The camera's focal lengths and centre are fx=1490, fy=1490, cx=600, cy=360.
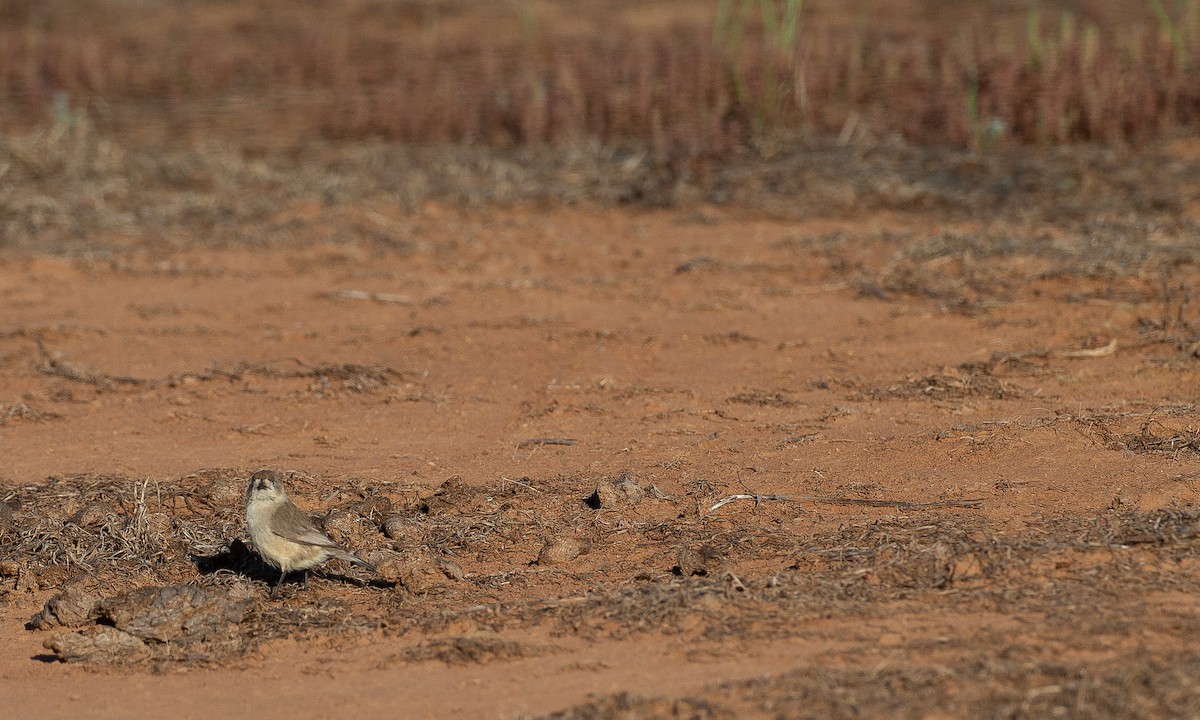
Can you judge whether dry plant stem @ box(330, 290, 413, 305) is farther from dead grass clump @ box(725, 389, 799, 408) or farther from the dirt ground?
dead grass clump @ box(725, 389, 799, 408)

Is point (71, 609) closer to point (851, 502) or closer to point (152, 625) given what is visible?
point (152, 625)

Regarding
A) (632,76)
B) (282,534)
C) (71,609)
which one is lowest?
(71,609)

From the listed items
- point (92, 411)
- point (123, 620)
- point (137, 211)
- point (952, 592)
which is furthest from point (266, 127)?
point (952, 592)

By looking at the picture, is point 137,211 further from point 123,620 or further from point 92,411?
point 123,620

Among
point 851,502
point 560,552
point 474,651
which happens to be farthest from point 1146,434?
point 474,651

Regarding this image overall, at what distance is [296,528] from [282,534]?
0.19 ft

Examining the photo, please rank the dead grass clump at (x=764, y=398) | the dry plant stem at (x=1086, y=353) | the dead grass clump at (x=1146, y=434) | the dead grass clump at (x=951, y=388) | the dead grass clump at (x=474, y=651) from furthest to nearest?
the dry plant stem at (x=1086, y=353) → the dead grass clump at (x=764, y=398) → the dead grass clump at (x=951, y=388) → the dead grass clump at (x=1146, y=434) → the dead grass clump at (x=474, y=651)

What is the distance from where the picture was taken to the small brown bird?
569cm

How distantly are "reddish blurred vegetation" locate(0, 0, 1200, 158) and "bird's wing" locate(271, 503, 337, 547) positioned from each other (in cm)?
712

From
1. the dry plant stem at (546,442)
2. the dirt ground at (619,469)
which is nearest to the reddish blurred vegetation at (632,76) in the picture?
the dirt ground at (619,469)

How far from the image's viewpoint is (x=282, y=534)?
18.6 ft

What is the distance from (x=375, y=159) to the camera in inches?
516

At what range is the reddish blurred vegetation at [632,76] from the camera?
40.4ft

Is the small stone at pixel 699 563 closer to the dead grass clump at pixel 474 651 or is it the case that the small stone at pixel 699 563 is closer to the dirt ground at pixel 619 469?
the dirt ground at pixel 619 469
